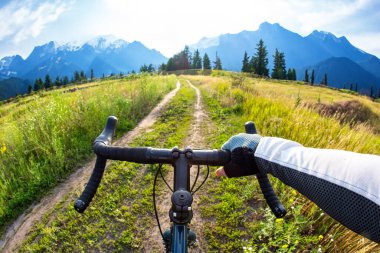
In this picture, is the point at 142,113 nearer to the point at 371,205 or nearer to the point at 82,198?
the point at 82,198

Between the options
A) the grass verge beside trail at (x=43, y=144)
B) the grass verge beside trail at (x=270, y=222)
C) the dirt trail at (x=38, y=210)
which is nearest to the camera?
the grass verge beside trail at (x=270, y=222)

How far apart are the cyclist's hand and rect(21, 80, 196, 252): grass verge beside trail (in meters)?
2.64

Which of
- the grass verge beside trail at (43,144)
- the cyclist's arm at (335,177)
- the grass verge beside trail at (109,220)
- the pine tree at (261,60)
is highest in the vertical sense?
the pine tree at (261,60)

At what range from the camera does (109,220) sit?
4043 mm

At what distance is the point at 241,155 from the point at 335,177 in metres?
0.57

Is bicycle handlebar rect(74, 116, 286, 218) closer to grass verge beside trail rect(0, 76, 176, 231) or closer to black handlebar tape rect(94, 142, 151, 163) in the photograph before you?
black handlebar tape rect(94, 142, 151, 163)

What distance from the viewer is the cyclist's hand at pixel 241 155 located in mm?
1619

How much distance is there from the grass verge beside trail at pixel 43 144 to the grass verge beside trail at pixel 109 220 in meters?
1.00

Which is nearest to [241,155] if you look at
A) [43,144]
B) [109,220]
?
[109,220]

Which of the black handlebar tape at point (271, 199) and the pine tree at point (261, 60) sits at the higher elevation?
the pine tree at point (261, 60)

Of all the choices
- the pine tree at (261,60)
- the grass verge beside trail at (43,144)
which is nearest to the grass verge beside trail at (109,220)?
the grass verge beside trail at (43,144)

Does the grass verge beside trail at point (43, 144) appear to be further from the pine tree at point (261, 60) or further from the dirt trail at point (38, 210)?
the pine tree at point (261, 60)

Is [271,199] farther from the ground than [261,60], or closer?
closer

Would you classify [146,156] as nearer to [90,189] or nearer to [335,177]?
[90,189]
